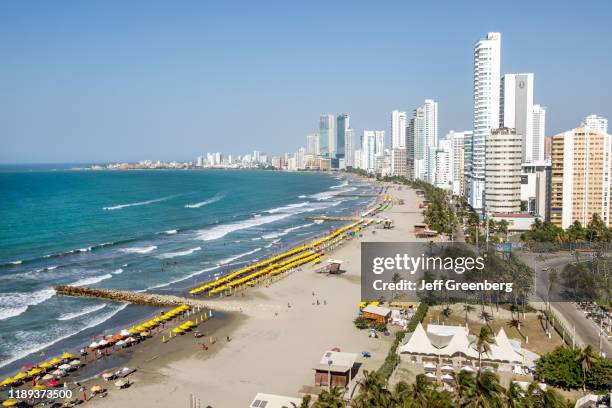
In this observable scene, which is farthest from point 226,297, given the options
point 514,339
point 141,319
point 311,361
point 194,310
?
point 514,339

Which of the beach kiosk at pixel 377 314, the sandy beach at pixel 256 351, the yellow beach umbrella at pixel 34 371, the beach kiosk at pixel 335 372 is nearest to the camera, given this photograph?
the beach kiosk at pixel 335 372

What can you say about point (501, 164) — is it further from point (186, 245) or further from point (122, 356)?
point (122, 356)

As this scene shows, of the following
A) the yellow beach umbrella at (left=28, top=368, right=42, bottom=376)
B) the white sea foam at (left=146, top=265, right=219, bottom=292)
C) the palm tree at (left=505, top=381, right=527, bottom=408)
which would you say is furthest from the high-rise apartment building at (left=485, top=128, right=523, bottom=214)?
the yellow beach umbrella at (left=28, top=368, right=42, bottom=376)

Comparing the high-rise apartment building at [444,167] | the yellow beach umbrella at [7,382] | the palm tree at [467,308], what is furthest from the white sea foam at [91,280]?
the high-rise apartment building at [444,167]

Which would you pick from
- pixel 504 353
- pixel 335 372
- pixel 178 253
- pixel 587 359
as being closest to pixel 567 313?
pixel 504 353

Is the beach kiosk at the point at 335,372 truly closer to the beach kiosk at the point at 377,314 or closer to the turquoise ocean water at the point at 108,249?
the beach kiosk at the point at 377,314

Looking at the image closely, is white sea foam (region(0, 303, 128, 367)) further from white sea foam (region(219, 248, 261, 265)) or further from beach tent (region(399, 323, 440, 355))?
beach tent (region(399, 323, 440, 355))
